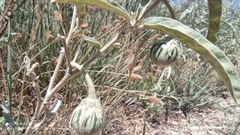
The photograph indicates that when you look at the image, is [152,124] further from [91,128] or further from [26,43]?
[91,128]

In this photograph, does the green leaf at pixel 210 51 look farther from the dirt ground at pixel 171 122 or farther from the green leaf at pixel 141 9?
the dirt ground at pixel 171 122

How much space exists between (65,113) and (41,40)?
0.48 m

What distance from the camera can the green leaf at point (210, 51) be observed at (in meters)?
0.47

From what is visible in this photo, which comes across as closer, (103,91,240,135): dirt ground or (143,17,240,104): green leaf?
(143,17,240,104): green leaf

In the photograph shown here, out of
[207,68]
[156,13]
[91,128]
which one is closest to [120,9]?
[91,128]

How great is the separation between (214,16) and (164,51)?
147mm

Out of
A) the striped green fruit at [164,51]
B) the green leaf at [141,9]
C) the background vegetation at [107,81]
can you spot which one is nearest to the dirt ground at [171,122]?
the background vegetation at [107,81]

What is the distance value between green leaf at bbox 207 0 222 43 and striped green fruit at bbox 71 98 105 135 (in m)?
0.30

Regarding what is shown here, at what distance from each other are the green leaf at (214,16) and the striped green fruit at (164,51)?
10cm

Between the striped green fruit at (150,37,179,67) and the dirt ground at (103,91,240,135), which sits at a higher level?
the striped green fruit at (150,37,179,67)

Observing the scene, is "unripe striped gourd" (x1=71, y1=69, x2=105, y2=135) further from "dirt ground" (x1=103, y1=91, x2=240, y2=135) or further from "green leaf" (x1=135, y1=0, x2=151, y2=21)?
"dirt ground" (x1=103, y1=91, x2=240, y2=135)

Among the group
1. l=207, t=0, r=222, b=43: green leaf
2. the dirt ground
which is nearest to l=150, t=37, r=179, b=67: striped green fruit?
l=207, t=0, r=222, b=43: green leaf

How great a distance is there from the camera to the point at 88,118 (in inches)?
23.4

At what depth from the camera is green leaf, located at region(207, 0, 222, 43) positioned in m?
0.56
